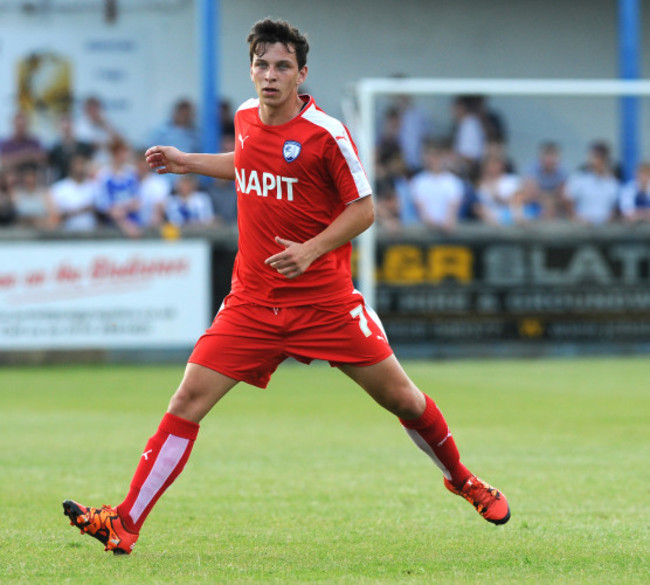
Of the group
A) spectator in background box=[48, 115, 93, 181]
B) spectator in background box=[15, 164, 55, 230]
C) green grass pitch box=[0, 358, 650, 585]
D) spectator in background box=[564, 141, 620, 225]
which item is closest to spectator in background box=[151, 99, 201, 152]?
spectator in background box=[48, 115, 93, 181]

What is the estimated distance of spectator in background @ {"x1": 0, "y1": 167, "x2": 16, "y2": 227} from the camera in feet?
55.1

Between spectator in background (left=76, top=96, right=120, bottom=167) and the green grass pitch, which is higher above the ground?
spectator in background (left=76, top=96, right=120, bottom=167)

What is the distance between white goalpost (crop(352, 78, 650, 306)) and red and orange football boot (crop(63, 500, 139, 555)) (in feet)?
35.0

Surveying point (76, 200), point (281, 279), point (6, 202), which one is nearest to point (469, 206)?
point (76, 200)

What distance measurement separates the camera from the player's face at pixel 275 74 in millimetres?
5648

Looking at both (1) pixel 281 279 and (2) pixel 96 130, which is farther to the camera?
(2) pixel 96 130

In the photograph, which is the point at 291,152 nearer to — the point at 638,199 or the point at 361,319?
the point at 361,319

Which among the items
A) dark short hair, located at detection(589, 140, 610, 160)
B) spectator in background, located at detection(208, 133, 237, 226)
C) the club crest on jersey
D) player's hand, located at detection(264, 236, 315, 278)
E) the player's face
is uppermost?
the player's face

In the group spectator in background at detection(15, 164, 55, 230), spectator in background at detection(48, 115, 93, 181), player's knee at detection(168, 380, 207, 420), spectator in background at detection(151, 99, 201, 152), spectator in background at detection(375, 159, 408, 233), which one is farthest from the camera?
spectator in background at detection(151, 99, 201, 152)

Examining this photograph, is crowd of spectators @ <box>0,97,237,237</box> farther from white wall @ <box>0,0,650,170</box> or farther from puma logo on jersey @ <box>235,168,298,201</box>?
puma logo on jersey @ <box>235,168,298,201</box>

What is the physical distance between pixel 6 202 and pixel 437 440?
38.7ft

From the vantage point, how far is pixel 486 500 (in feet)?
20.1

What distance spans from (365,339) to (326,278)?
0.32m

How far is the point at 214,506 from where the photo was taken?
Answer: 7000mm
